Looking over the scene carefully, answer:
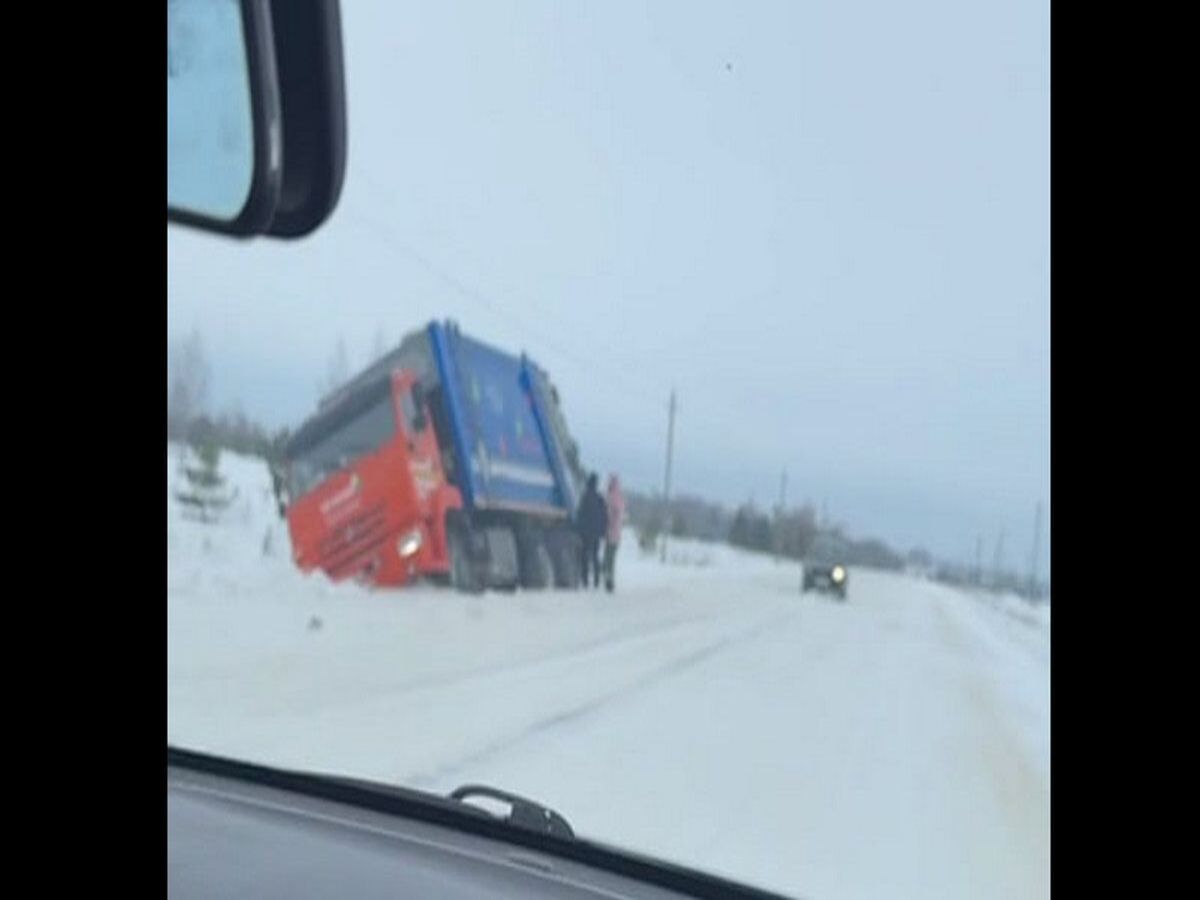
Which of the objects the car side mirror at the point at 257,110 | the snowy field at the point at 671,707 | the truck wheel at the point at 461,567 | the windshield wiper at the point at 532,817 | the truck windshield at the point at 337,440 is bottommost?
the snowy field at the point at 671,707

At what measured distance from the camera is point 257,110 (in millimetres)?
1885

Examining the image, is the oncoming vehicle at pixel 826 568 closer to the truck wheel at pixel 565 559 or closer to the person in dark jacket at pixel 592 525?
the person in dark jacket at pixel 592 525

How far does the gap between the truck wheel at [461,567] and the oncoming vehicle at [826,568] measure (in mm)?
4187

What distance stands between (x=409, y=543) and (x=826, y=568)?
16.5 ft

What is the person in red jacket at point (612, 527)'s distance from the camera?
1709cm

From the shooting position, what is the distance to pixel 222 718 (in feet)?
26.5

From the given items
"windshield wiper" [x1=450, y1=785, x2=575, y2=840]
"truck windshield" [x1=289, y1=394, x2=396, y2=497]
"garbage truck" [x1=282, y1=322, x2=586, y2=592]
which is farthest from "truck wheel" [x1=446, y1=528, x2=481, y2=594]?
"windshield wiper" [x1=450, y1=785, x2=575, y2=840]

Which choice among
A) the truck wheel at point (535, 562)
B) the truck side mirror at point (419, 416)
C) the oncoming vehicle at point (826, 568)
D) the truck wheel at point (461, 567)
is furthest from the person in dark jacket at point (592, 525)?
the truck side mirror at point (419, 416)

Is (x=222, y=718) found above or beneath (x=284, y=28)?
beneath

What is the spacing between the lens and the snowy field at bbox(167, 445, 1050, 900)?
18.2ft

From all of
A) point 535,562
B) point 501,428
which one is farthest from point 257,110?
point 535,562
